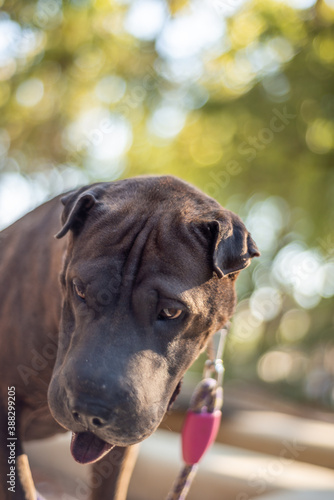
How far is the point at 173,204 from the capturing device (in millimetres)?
1959

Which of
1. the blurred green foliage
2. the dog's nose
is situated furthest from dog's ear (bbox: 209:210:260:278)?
the blurred green foliage

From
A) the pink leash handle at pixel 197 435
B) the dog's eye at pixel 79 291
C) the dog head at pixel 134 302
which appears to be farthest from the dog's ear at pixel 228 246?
the pink leash handle at pixel 197 435

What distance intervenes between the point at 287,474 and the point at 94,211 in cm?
212

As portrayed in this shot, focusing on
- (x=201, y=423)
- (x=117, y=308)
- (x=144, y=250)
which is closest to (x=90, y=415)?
(x=117, y=308)

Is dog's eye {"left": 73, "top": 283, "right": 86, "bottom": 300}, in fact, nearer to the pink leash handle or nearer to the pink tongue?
the pink tongue

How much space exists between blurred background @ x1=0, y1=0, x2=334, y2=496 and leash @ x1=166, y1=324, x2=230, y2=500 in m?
4.56

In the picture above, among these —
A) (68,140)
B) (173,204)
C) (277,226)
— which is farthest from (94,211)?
(277,226)

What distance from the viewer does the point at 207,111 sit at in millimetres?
8336

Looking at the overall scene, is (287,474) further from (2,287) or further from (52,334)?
(2,287)

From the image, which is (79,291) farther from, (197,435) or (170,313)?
(197,435)

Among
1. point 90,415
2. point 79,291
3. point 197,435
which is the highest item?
point 79,291

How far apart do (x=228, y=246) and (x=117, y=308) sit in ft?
1.44

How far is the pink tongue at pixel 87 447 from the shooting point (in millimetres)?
1708

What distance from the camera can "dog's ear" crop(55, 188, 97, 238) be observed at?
1.85m
